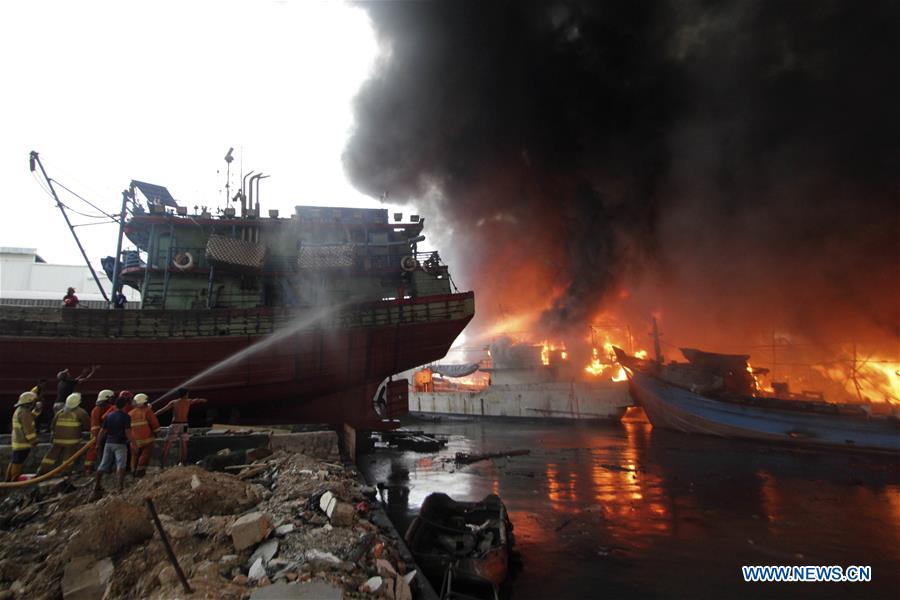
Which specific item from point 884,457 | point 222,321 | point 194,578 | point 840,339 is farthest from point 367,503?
point 840,339

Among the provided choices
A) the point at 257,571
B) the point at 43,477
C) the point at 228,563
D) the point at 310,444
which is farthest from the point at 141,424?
the point at 257,571

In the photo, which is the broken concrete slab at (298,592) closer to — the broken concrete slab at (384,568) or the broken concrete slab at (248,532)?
the broken concrete slab at (384,568)

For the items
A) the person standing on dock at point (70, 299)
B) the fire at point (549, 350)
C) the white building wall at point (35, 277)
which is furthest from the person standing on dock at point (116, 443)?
the white building wall at point (35, 277)

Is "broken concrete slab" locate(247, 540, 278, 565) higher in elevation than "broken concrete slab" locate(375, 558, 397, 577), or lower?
higher

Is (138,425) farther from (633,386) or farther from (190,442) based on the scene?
(633,386)

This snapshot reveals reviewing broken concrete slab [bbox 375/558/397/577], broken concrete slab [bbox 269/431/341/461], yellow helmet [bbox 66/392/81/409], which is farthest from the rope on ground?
broken concrete slab [bbox 375/558/397/577]

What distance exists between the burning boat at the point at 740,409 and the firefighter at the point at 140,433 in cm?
2594

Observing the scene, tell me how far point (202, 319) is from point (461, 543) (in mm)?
11715

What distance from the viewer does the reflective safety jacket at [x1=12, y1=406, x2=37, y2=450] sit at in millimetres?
6830

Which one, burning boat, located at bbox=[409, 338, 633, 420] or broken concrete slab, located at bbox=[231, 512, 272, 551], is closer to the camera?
broken concrete slab, located at bbox=[231, 512, 272, 551]

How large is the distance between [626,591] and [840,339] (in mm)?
27269

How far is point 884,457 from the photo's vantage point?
18344 millimetres

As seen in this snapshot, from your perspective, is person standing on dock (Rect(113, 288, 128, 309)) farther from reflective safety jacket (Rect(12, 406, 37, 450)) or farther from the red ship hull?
reflective safety jacket (Rect(12, 406, 37, 450))

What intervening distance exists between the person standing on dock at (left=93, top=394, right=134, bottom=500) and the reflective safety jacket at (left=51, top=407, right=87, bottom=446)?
0.69 metres
